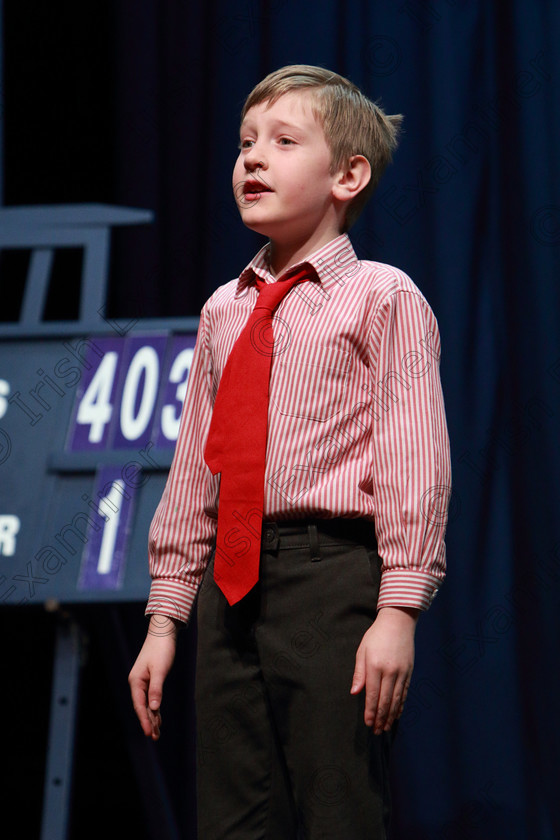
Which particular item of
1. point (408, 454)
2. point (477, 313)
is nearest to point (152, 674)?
point (408, 454)

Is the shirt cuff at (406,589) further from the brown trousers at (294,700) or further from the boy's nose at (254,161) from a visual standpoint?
the boy's nose at (254,161)

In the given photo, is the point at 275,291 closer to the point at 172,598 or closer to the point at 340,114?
the point at 340,114

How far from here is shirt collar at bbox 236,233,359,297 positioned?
A: 3.34 ft

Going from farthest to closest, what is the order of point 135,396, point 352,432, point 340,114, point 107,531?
point 135,396 < point 107,531 < point 340,114 < point 352,432

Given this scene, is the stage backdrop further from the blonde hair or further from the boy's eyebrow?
the boy's eyebrow

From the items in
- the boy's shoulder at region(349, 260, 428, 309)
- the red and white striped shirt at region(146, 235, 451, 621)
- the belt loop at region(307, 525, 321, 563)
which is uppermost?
the boy's shoulder at region(349, 260, 428, 309)

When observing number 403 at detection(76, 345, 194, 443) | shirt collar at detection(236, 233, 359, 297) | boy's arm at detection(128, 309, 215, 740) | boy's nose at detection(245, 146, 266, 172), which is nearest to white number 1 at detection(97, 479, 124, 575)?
number 403 at detection(76, 345, 194, 443)

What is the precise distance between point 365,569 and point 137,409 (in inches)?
32.4

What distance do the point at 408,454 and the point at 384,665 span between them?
198mm

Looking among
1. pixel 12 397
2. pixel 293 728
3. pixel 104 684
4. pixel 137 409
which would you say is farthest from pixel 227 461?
pixel 104 684

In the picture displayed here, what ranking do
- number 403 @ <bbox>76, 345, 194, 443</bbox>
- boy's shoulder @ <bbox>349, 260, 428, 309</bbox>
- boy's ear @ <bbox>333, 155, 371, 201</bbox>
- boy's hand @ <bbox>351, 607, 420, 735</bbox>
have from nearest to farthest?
1. boy's hand @ <bbox>351, 607, 420, 735</bbox>
2. boy's shoulder @ <bbox>349, 260, 428, 309</bbox>
3. boy's ear @ <bbox>333, 155, 371, 201</bbox>
4. number 403 @ <bbox>76, 345, 194, 443</bbox>

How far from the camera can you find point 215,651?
0.96 meters

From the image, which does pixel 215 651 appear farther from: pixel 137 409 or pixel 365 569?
pixel 137 409

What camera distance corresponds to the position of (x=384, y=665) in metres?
0.86
